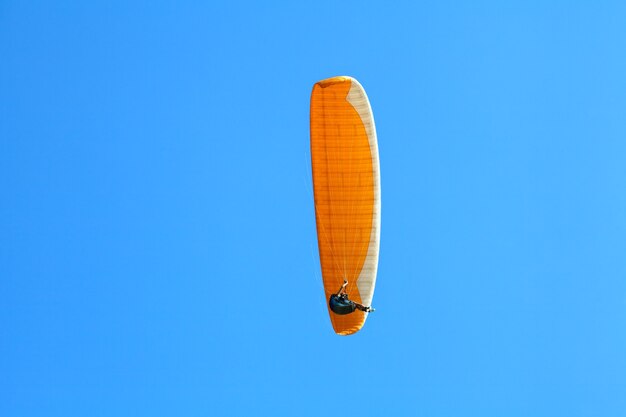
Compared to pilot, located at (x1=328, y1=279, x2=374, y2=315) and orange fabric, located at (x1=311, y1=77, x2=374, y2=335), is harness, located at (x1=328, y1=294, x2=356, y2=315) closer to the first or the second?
pilot, located at (x1=328, y1=279, x2=374, y2=315)

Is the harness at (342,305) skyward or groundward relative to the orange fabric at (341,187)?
groundward

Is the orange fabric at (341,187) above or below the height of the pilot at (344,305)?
above

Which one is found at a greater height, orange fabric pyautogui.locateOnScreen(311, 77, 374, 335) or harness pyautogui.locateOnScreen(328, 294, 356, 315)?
orange fabric pyautogui.locateOnScreen(311, 77, 374, 335)

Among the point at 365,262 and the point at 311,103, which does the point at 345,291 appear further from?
the point at 311,103

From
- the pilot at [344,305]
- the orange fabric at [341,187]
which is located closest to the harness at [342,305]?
the pilot at [344,305]

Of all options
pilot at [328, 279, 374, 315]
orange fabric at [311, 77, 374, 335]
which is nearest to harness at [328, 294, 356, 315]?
pilot at [328, 279, 374, 315]

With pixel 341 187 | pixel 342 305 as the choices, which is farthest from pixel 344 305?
pixel 341 187

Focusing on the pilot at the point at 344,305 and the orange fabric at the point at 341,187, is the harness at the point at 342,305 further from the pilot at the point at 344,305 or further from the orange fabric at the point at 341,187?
the orange fabric at the point at 341,187

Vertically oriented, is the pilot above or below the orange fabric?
below

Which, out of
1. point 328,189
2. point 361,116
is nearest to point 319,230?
point 328,189
